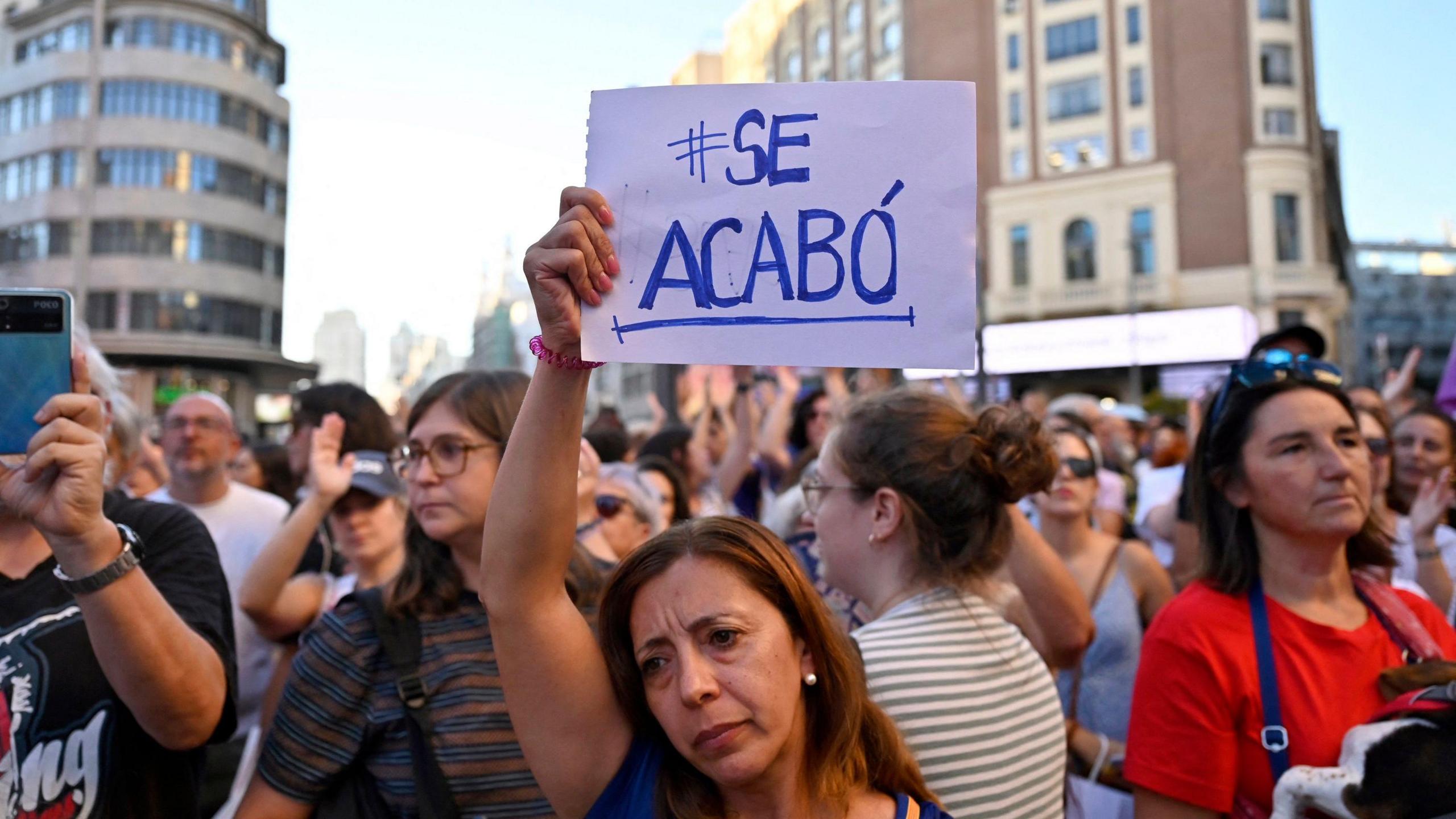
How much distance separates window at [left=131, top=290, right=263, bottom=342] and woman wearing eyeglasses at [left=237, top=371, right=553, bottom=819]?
41.9 metres

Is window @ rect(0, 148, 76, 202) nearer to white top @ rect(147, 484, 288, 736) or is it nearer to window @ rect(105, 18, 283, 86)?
window @ rect(105, 18, 283, 86)

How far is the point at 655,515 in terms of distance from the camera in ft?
14.1

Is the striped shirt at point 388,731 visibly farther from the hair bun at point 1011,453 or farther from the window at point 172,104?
the window at point 172,104

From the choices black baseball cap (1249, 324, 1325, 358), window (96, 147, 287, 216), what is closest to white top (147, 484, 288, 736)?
black baseball cap (1249, 324, 1325, 358)

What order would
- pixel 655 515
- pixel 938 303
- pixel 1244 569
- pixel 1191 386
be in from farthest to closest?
pixel 1191 386, pixel 655 515, pixel 1244 569, pixel 938 303

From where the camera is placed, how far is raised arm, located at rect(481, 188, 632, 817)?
4.99ft

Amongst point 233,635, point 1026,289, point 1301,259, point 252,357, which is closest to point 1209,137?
point 1301,259

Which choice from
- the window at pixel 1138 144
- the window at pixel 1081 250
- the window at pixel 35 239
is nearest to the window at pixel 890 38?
the window at pixel 1138 144

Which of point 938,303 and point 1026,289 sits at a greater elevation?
point 1026,289

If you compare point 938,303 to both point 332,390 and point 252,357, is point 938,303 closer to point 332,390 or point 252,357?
point 332,390

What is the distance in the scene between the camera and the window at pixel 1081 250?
37.7 meters

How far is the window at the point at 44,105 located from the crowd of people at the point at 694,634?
4245 centimetres

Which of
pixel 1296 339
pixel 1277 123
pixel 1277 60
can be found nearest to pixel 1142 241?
pixel 1277 123

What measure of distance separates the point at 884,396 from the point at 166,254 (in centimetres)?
4288
